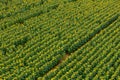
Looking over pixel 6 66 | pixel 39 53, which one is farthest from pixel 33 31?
pixel 6 66

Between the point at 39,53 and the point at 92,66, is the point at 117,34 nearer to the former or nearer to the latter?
the point at 92,66

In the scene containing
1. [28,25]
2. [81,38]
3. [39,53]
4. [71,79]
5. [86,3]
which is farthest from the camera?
[86,3]

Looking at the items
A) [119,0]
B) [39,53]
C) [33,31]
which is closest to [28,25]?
[33,31]

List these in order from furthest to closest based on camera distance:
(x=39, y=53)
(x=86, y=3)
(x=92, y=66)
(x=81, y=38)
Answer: (x=86, y=3)
(x=81, y=38)
(x=39, y=53)
(x=92, y=66)

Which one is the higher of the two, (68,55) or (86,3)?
(86,3)

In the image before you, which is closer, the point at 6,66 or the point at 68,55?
the point at 6,66

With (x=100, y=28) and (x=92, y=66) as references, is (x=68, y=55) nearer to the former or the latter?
(x=92, y=66)
